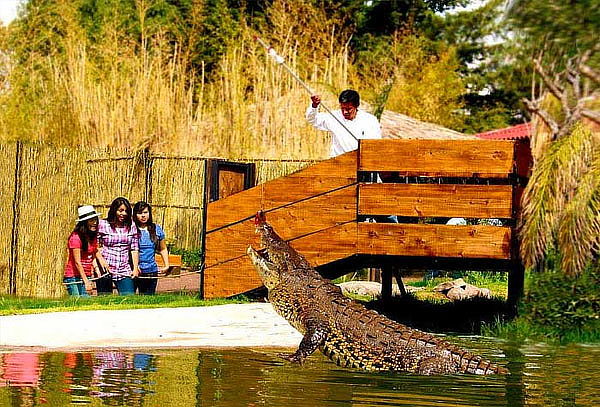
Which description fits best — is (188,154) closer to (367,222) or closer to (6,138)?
(6,138)

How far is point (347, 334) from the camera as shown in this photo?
8664 millimetres

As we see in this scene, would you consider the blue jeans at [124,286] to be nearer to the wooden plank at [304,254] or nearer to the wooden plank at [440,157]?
the wooden plank at [304,254]

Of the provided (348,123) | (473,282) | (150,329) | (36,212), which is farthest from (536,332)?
(473,282)

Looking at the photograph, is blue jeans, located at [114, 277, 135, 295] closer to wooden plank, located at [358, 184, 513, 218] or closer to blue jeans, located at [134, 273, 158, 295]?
blue jeans, located at [134, 273, 158, 295]

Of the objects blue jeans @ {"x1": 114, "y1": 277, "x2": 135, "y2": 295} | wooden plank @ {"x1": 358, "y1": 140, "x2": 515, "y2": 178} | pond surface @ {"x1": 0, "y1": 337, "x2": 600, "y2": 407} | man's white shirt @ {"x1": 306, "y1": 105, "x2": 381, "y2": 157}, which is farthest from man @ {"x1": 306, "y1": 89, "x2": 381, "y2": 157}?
pond surface @ {"x1": 0, "y1": 337, "x2": 600, "y2": 407}

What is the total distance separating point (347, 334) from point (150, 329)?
84.9 inches

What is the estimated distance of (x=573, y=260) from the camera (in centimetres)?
1059

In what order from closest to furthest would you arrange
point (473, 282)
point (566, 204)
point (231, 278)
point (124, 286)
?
point (566, 204)
point (231, 278)
point (124, 286)
point (473, 282)

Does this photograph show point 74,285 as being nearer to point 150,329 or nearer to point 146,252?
point 146,252

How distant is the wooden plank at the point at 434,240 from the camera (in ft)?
35.8

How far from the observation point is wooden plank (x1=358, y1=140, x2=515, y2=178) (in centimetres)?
1092

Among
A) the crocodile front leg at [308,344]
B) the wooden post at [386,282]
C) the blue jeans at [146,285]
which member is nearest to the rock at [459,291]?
the wooden post at [386,282]

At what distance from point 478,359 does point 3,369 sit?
11.1ft

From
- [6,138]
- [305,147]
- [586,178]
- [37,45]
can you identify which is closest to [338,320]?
[586,178]
